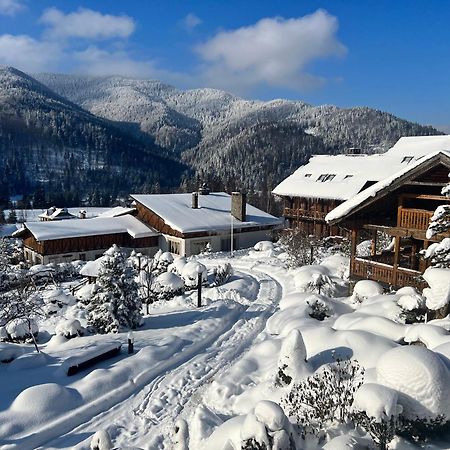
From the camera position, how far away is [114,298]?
15.8m

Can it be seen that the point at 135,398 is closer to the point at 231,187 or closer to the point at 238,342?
the point at 238,342

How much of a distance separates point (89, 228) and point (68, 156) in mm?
135549

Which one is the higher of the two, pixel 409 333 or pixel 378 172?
pixel 378 172

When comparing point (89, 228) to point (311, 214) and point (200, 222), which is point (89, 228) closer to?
point (200, 222)

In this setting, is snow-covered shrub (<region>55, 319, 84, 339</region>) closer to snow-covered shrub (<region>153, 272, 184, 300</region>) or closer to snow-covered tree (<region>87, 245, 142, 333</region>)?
snow-covered tree (<region>87, 245, 142, 333</region>)

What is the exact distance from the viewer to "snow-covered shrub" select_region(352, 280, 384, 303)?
1552cm

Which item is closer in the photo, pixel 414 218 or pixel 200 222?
pixel 414 218

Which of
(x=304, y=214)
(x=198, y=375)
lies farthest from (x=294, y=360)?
(x=304, y=214)

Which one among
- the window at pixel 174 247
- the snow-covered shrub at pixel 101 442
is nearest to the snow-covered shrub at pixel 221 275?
the window at pixel 174 247

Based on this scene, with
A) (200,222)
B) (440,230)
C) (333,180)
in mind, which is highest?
(333,180)

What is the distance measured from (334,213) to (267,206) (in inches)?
2391

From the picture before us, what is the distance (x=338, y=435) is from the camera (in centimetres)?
736

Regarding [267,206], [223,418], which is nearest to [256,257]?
[223,418]

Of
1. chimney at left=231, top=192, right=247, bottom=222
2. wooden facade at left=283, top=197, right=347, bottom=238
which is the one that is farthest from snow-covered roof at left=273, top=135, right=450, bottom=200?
chimney at left=231, top=192, right=247, bottom=222
